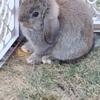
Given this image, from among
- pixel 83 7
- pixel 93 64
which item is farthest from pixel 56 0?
pixel 93 64

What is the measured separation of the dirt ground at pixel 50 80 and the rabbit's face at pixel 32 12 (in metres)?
0.38

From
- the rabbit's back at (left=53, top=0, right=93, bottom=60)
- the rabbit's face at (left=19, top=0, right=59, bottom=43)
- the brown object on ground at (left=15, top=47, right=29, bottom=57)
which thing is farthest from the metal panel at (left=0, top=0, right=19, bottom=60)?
the rabbit's back at (left=53, top=0, right=93, bottom=60)

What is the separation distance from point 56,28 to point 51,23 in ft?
0.28

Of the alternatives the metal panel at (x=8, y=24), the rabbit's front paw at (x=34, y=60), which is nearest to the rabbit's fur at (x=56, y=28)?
the rabbit's front paw at (x=34, y=60)

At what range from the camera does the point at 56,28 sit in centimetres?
241

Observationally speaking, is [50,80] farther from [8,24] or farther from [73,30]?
[8,24]

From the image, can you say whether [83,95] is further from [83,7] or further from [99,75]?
[83,7]

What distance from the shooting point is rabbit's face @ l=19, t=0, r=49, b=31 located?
2.27m

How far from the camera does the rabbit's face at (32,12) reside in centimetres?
227

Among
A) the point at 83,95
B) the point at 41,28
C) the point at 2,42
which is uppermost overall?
the point at 41,28

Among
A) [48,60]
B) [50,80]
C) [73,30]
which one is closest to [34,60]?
[48,60]

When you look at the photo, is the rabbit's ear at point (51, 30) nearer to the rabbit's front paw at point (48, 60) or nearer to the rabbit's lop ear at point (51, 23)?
the rabbit's lop ear at point (51, 23)

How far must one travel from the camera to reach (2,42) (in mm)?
2525

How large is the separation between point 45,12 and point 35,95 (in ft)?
1.84
